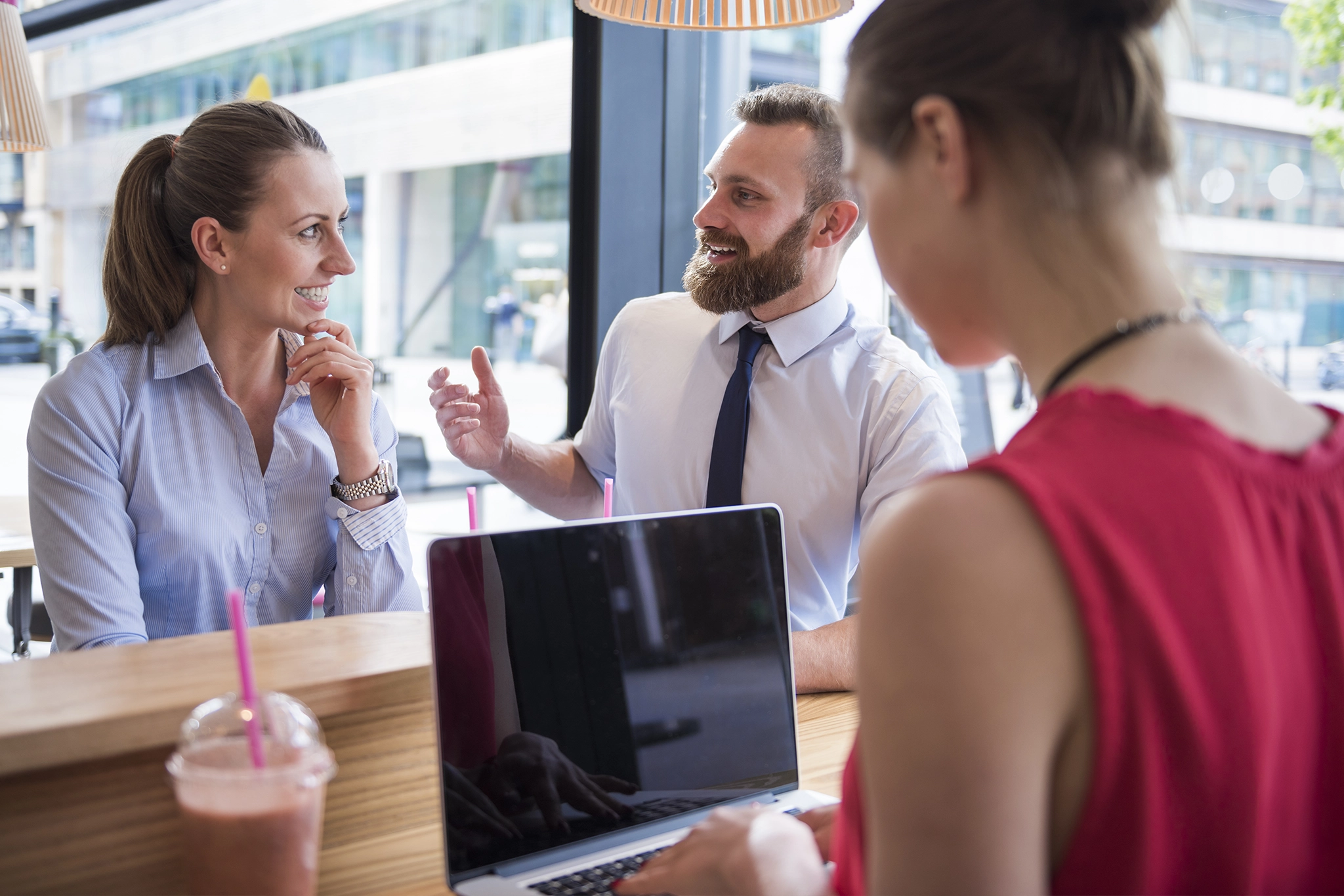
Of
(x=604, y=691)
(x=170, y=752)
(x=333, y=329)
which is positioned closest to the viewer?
(x=170, y=752)

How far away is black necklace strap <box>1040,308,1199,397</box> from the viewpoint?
726 mm

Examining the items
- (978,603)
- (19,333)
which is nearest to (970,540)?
(978,603)

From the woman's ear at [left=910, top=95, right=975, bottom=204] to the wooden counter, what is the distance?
74 cm

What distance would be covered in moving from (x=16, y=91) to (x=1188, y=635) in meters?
4.07

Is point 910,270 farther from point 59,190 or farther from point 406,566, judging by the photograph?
point 59,190

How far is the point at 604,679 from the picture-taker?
112 centimetres

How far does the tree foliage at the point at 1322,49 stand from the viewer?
216 centimetres

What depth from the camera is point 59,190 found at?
4.98 metres

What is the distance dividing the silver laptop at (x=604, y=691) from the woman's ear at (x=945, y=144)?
0.56 metres

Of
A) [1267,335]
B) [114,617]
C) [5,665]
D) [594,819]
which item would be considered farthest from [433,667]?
[1267,335]

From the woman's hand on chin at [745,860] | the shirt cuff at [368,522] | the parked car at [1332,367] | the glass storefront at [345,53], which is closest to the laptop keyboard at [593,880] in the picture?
the woman's hand on chin at [745,860]

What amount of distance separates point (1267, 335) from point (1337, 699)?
1.94 meters

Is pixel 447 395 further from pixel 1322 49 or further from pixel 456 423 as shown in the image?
pixel 1322 49

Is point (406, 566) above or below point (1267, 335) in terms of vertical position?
below
